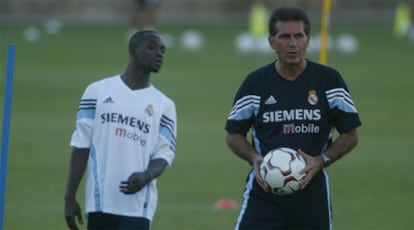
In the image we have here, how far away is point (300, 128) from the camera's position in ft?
26.2

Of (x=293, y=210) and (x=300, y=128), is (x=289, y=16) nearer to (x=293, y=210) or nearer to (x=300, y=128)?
(x=300, y=128)

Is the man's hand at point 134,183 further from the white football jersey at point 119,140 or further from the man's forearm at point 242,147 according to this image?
the man's forearm at point 242,147

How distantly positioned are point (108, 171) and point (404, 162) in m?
10.9

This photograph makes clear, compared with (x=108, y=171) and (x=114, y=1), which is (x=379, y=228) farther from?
(x=114, y=1)

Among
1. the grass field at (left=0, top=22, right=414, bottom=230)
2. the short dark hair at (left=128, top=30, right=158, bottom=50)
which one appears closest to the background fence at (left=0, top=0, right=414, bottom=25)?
the grass field at (left=0, top=22, right=414, bottom=230)

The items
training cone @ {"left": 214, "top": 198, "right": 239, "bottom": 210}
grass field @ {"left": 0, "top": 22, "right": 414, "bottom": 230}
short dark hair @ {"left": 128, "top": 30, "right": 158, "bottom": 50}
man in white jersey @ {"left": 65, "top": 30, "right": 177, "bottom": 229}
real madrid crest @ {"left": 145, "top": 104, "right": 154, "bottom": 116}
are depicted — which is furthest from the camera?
training cone @ {"left": 214, "top": 198, "right": 239, "bottom": 210}

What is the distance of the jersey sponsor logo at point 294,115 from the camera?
7996mm

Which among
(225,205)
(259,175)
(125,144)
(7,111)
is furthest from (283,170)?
(225,205)

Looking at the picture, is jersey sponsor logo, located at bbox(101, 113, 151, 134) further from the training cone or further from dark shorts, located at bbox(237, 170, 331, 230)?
the training cone

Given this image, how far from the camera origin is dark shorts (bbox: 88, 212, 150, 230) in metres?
8.08

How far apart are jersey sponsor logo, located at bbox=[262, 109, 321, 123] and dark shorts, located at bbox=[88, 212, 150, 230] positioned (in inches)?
45.6

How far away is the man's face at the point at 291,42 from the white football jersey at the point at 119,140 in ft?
3.10

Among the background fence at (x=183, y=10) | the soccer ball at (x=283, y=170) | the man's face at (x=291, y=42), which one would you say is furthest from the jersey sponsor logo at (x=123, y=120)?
the background fence at (x=183, y=10)

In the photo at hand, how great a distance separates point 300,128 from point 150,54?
1.22 m
